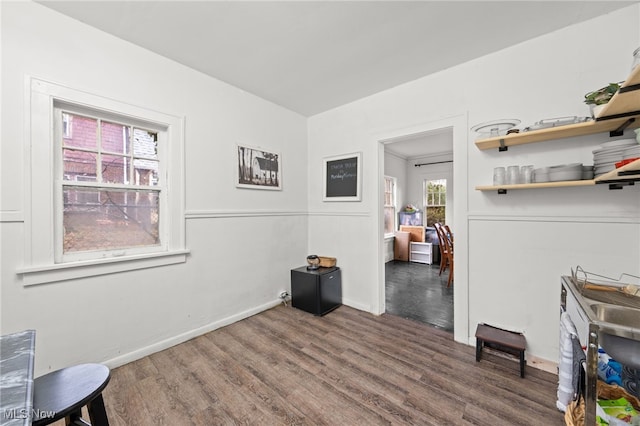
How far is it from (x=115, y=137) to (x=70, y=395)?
1.95m

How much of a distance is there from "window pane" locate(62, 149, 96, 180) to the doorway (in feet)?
11.9

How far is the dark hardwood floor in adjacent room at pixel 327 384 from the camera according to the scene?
60.5 inches

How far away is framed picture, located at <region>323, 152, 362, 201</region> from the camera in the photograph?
10.4ft

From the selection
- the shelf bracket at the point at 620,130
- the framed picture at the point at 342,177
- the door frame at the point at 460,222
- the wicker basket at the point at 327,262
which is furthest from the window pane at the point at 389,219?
the shelf bracket at the point at 620,130

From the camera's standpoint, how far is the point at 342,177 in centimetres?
333

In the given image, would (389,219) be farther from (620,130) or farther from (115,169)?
(115,169)

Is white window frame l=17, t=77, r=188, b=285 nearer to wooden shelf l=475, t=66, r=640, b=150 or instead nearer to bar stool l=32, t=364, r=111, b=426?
bar stool l=32, t=364, r=111, b=426

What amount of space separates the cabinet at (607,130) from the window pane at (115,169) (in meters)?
3.06

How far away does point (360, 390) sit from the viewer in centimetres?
175

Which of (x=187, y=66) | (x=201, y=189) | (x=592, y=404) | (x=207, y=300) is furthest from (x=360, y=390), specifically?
(x=187, y=66)

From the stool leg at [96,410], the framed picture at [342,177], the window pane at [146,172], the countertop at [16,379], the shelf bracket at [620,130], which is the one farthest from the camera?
the framed picture at [342,177]

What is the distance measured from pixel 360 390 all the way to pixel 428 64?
2893 millimetres

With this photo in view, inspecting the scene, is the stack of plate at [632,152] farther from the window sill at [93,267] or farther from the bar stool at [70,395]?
the window sill at [93,267]

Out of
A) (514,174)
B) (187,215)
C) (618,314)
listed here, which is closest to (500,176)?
(514,174)
